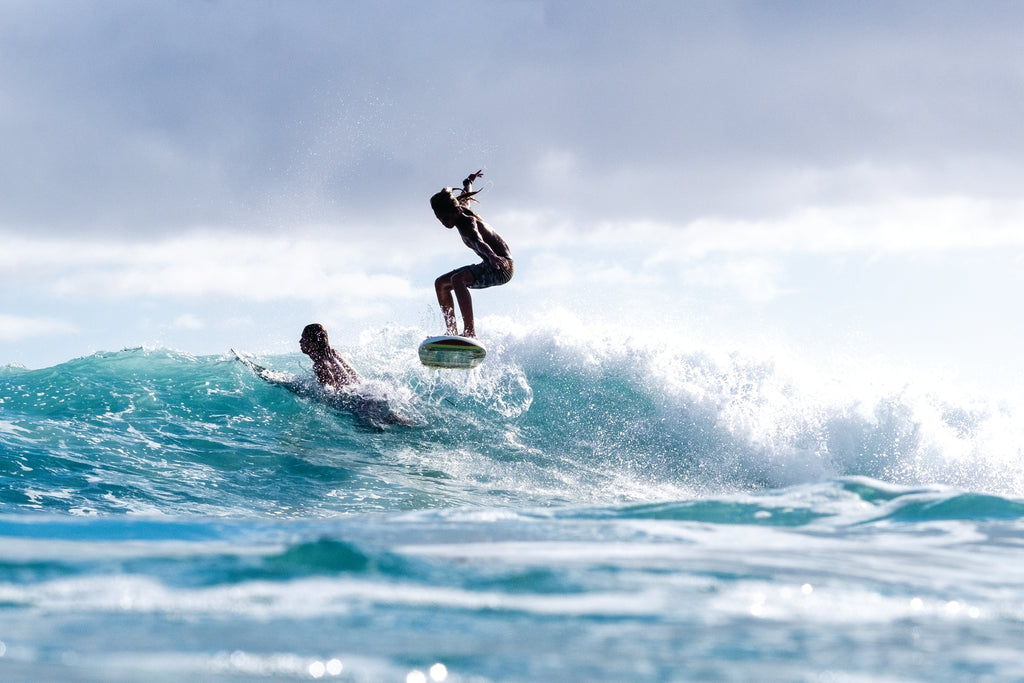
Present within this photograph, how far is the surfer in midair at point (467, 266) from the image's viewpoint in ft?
32.3

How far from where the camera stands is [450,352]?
381 inches

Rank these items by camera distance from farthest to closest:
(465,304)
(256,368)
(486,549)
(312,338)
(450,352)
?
(256,368) → (312,338) → (465,304) → (450,352) → (486,549)

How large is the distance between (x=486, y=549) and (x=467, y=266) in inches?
241

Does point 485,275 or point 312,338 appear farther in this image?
point 312,338

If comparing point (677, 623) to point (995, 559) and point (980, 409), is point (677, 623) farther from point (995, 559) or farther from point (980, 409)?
point (980, 409)

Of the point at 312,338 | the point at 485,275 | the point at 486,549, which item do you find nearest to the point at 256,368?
the point at 312,338

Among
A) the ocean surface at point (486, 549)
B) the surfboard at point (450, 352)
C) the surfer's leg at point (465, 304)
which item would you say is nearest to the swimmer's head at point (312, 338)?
the ocean surface at point (486, 549)

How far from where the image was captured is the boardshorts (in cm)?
1006

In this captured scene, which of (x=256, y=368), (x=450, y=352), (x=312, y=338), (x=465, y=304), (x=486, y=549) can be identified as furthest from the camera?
(x=256, y=368)

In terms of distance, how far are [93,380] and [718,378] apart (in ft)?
30.1

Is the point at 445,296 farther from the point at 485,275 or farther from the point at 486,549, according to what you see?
the point at 486,549

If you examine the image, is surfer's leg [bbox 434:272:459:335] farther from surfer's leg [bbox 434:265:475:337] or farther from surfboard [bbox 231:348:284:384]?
surfboard [bbox 231:348:284:384]

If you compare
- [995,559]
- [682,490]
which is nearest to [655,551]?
[995,559]

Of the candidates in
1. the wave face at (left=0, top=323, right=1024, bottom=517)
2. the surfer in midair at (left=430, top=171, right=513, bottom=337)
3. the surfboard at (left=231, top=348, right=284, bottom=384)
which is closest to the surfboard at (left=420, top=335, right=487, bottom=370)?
the surfer in midair at (left=430, top=171, right=513, bottom=337)
